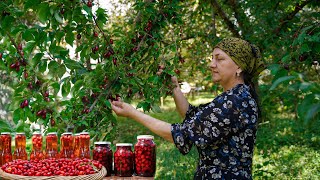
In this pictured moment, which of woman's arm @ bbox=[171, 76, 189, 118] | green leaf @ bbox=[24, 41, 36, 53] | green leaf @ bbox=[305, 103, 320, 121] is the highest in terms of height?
green leaf @ bbox=[24, 41, 36, 53]

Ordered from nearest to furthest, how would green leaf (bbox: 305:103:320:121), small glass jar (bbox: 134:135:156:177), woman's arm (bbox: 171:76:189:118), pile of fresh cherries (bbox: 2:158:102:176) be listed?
green leaf (bbox: 305:103:320:121) → pile of fresh cherries (bbox: 2:158:102:176) → small glass jar (bbox: 134:135:156:177) → woman's arm (bbox: 171:76:189:118)

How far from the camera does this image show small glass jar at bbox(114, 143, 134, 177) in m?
2.54

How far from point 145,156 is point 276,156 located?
16.5ft

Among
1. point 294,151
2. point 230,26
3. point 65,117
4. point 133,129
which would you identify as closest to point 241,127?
point 65,117

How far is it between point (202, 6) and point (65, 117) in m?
3.56

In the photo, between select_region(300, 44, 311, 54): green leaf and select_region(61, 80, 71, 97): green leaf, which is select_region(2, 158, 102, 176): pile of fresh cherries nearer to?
select_region(61, 80, 71, 97): green leaf

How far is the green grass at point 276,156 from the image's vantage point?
5.87 m

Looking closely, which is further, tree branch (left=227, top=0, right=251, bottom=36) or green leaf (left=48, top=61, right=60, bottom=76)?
tree branch (left=227, top=0, right=251, bottom=36)

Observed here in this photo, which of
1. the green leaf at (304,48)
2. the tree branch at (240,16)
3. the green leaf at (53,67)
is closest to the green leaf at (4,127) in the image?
the green leaf at (53,67)

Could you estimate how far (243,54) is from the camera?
2.32 metres

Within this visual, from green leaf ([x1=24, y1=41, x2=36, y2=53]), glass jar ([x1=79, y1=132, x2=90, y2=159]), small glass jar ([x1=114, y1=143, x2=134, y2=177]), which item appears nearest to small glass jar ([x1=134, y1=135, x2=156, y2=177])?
small glass jar ([x1=114, y1=143, x2=134, y2=177])

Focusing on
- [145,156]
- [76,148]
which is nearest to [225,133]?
[145,156]

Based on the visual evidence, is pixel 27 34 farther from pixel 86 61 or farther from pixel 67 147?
pixel 67 147

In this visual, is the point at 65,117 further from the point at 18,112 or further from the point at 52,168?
the point at 52,168
